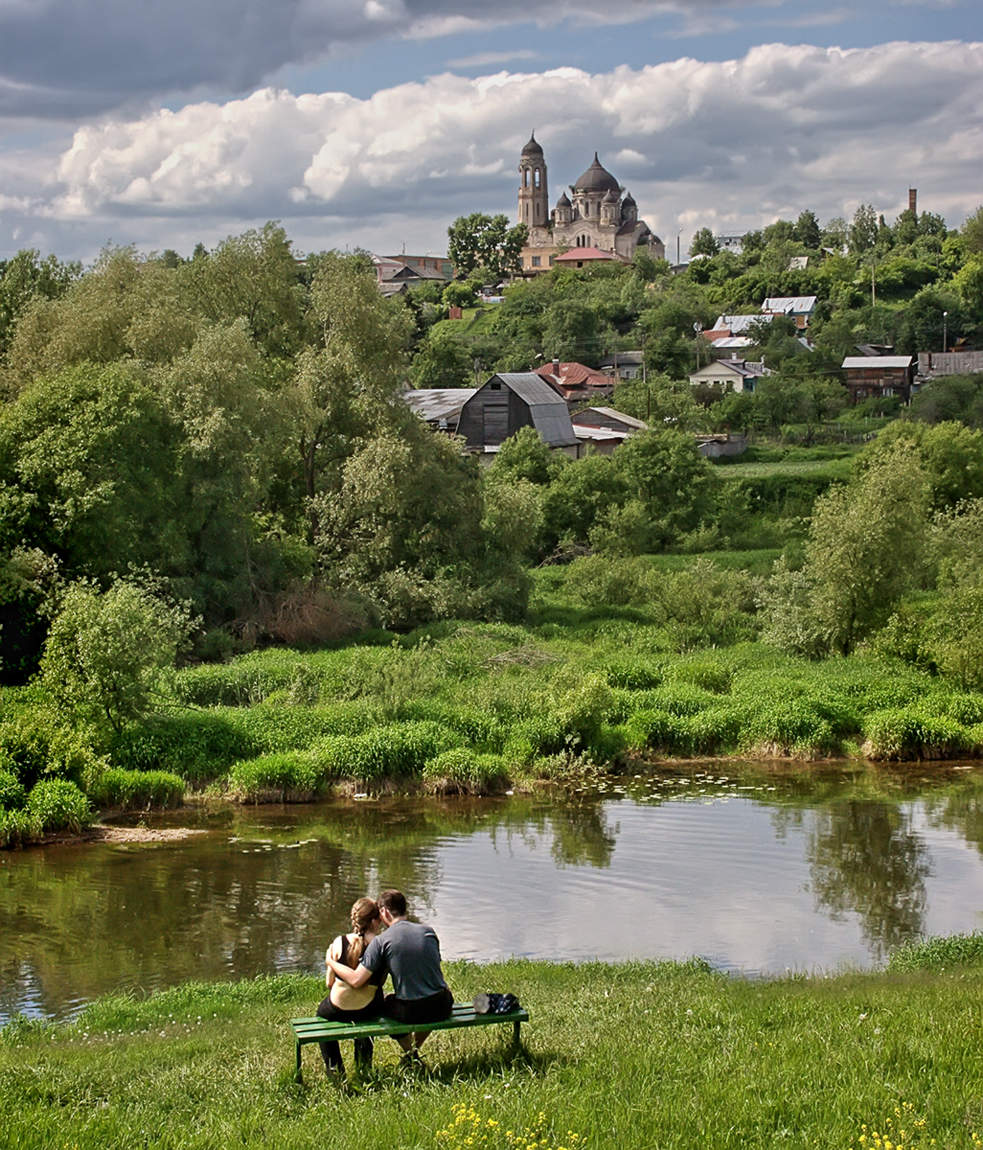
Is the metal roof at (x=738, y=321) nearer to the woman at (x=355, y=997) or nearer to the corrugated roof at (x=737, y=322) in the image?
the corrugated roof at (x=737, y=322)

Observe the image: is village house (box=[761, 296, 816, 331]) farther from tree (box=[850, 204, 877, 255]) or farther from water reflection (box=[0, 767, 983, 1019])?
water reflection (box=[0, 767, 983, 1019])

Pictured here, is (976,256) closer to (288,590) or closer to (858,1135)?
(288,590)

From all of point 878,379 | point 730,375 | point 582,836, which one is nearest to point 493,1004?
point 582,836

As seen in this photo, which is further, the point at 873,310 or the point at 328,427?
the point at 873,310

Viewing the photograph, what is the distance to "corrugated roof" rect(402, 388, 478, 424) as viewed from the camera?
68.4m

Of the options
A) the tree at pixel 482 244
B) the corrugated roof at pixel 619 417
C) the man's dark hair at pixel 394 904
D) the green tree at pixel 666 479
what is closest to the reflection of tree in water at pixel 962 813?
the man's dark hair at pixel 394 904

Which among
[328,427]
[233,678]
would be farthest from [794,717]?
[328,427]

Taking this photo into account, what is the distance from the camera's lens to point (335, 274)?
39.1 m

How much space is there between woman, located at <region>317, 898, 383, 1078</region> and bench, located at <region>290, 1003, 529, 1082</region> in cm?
8

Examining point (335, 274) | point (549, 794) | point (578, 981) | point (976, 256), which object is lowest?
point (549, 794)

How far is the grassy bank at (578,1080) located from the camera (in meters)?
7.91

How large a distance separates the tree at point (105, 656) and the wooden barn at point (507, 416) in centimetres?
4095

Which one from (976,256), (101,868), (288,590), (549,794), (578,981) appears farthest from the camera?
(976,256)

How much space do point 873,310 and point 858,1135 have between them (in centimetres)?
10646
